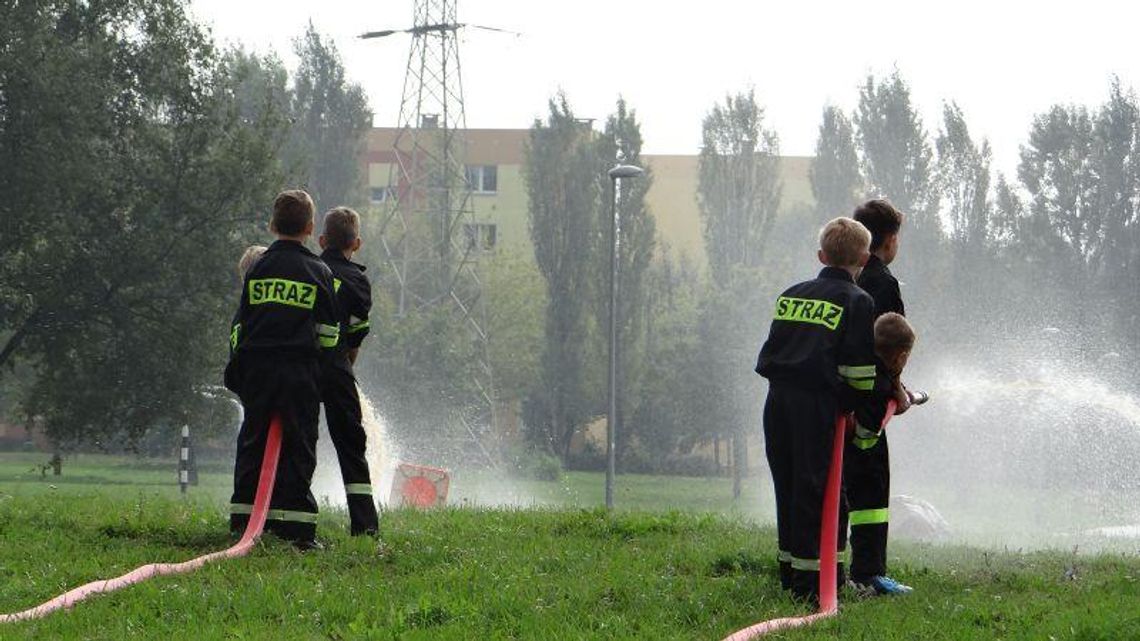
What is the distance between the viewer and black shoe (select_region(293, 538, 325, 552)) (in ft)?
29.5

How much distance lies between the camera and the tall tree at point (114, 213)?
30.1 meters

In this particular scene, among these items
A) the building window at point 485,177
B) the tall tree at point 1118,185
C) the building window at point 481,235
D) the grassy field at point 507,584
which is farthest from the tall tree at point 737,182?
the grassy field at point 507,584

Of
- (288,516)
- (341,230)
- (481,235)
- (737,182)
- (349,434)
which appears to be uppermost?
(737,182)

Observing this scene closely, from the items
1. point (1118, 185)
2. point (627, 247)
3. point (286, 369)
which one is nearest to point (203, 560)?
point (286, 369)

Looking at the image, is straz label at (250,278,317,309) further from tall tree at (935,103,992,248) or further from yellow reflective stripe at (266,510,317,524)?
tall tree at (935,103,992,248)

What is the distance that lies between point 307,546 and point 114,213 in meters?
24.0

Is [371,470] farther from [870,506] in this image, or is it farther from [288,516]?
[870,506]

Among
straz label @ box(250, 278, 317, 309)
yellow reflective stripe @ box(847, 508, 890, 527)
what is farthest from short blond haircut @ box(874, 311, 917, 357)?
straz label @ box(250, 278, 317, 309)

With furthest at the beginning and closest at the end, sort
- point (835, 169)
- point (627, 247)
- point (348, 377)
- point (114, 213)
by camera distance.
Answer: point (835, 169), point (627, 247), point (114, 213), point (348, 377)

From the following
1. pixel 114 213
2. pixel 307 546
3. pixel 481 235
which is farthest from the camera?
pixel 481 235

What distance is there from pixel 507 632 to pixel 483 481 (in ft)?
143

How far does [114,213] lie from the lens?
31625 millimetres

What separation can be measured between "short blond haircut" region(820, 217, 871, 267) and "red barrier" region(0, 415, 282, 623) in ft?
10.5

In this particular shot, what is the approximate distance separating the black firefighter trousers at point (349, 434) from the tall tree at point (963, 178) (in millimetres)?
58562
